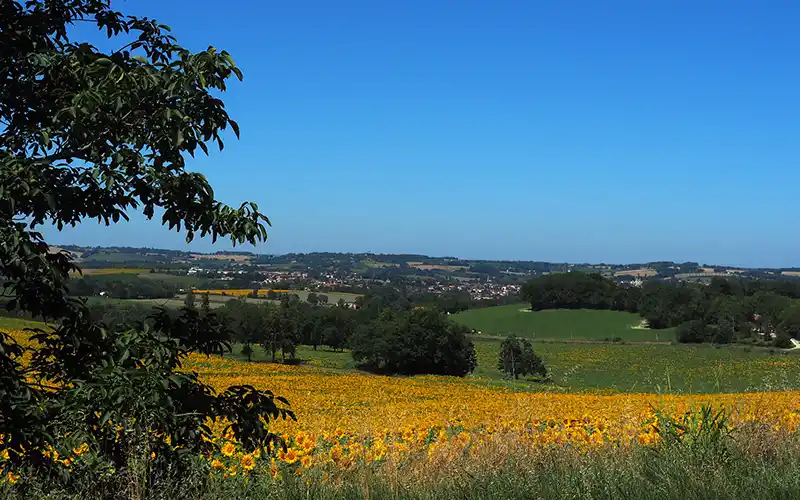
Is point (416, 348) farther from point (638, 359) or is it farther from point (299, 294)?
point (299, 294)

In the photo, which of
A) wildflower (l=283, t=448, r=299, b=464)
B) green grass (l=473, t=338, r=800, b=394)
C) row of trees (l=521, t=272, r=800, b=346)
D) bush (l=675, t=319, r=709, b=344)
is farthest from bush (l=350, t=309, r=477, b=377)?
wildflower (l=283, t=448, r=299, b=464)

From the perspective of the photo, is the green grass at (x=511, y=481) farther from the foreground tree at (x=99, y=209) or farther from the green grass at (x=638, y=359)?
the green grass at (x=638, y=359)

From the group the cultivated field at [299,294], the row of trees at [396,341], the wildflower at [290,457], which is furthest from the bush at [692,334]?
the wildflower at [290,457]

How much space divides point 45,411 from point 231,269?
15843 centimetres

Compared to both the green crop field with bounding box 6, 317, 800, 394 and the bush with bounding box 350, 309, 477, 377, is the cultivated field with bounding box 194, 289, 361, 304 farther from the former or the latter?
the bush with bounding box 350, 309, 477, 377

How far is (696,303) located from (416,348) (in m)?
66.3

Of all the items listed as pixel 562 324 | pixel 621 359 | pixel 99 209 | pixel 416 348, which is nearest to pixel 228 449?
pixel 99 209

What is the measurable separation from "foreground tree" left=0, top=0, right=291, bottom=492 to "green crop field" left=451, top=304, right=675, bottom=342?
9458 cm

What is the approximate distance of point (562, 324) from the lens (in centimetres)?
10844

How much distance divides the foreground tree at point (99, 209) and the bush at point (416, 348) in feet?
179

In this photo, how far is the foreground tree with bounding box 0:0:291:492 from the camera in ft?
12.6

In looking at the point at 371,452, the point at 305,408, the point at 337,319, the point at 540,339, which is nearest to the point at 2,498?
the point at 371,452

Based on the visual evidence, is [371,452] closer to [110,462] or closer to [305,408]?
[110,462]

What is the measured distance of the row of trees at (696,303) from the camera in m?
91.8
